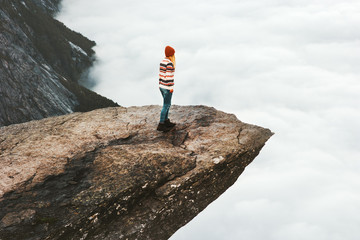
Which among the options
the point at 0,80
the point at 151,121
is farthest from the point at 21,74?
the point at 151,121

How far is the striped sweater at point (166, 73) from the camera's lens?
39.5ft

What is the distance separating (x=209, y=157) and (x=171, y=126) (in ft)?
10.2

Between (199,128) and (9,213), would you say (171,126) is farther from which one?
(9,213)

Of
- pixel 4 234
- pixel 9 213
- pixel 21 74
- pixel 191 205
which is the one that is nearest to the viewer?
pixel 4 234

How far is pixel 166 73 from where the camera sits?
12281 mm

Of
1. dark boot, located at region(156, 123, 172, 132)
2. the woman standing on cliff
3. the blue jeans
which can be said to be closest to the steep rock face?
dark boot, located at region(156, 123, 172, 132)

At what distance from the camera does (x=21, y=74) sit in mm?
59781

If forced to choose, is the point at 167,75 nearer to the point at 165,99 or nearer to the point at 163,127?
the point at 165,99

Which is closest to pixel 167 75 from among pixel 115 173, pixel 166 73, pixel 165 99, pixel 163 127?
pixel 166 73

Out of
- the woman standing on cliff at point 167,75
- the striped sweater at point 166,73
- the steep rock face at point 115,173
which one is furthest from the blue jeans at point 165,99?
the steep rock face at point 115,173

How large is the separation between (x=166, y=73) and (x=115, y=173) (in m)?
4.80

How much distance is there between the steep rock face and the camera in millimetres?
8805

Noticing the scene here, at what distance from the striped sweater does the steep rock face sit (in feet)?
7.94

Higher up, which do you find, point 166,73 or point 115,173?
point 166,73
